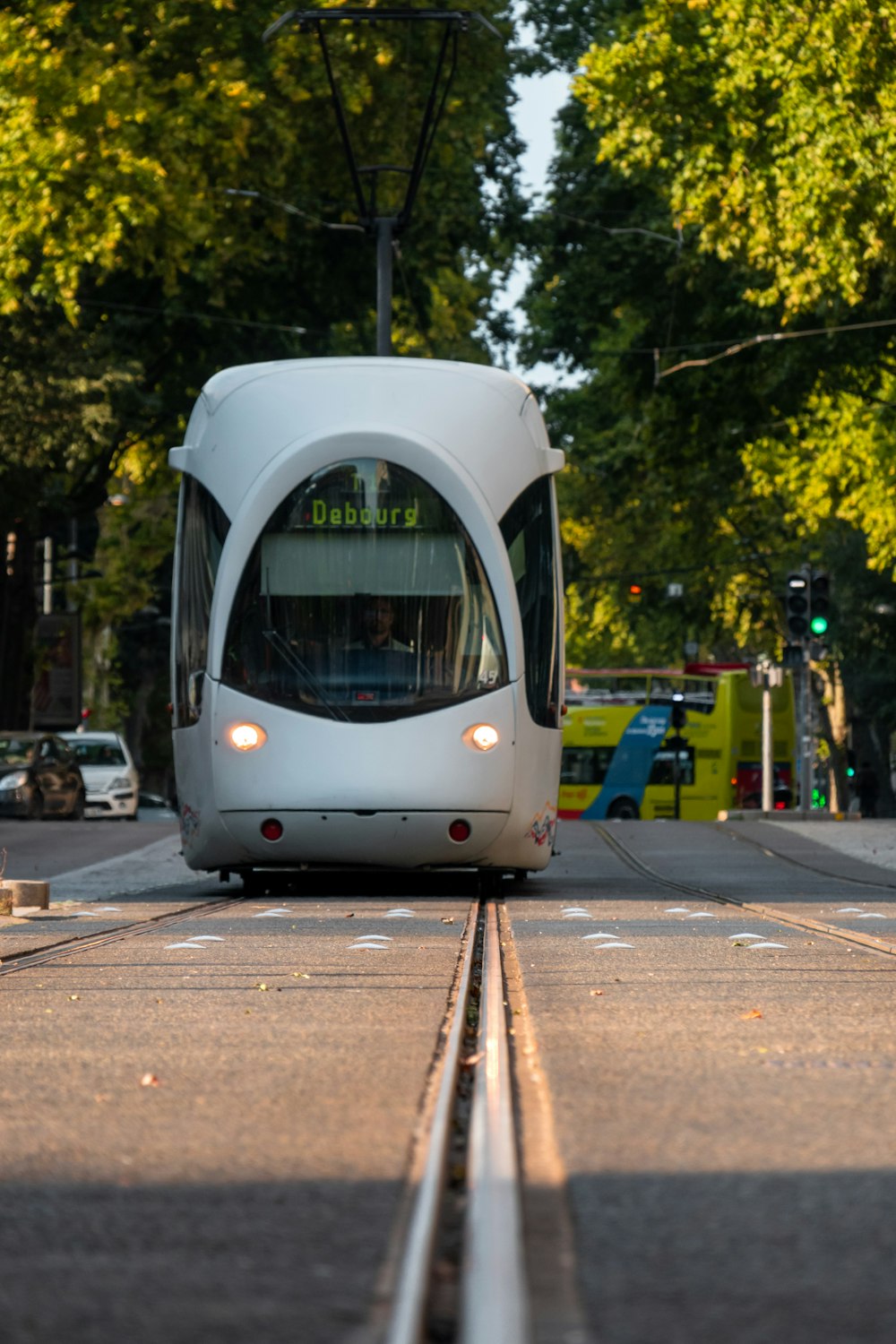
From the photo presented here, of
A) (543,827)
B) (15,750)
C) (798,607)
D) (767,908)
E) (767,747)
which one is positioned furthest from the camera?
(767,747)

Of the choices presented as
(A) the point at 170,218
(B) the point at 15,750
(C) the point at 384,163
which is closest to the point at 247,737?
(A) the point at 170,218

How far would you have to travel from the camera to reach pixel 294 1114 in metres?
5.83

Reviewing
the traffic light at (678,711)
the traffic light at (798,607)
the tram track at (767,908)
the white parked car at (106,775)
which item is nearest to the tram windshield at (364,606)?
the tram track at (767,908)

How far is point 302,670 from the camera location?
52.7 ft

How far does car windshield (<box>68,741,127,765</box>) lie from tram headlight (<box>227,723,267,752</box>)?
2659cm

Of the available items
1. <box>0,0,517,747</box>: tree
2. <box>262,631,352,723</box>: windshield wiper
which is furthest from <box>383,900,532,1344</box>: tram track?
<box>0,0,517,747</box>: tree

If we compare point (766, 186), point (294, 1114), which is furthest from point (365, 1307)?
point (766, 186)

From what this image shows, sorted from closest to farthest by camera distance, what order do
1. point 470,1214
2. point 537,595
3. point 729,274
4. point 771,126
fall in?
point 470,1214 → point 537,595 → point 771,126 → point 729,274

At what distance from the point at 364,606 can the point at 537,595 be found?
119 centimetres

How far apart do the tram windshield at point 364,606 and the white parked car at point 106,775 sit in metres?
25.4

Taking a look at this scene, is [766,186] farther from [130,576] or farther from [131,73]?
[130,576]

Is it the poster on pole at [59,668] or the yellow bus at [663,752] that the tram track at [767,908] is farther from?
the yellow bus at [663,752]

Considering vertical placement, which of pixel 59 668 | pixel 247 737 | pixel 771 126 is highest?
pixel 771 126

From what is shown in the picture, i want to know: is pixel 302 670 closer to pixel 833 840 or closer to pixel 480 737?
pixel 480 737
